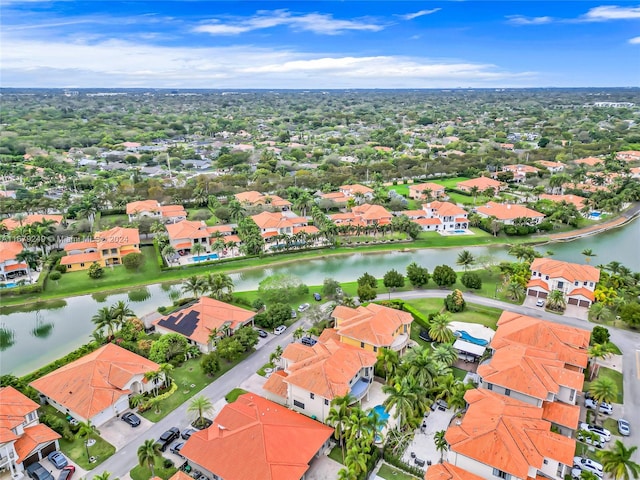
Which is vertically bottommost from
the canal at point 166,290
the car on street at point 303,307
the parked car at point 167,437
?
the canal at point 166,290

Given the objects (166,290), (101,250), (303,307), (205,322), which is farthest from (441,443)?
(101,250)

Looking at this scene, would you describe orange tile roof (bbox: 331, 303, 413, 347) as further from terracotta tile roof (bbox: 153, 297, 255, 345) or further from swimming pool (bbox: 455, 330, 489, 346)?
terracotta tile roof (bbox: 153, 297, 255, 345)

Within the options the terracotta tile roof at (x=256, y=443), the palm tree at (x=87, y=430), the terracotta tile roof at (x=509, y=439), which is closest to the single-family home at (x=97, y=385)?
the palm tree at (x=87, y=430)

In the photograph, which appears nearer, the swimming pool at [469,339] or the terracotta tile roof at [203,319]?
the swimming pool at [469,339]

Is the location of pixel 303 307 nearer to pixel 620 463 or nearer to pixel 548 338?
pixel 548 338

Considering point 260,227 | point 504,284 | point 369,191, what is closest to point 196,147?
point 369,191

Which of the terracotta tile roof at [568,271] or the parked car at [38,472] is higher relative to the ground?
the terracotta tile roof at [568,271]

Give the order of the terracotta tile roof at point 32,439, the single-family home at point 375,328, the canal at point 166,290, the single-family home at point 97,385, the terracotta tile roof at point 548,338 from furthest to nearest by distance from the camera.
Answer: the canal at point 166,290 < the single-family home at point 375,328 < the terracotta tile roof at point 548,338 < the single-family home at point 97,385 < the terracotta tile roof at point 32,439

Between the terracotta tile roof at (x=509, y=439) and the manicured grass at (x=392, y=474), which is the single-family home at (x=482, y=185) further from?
the manicured grass at (x=392, y=474)
